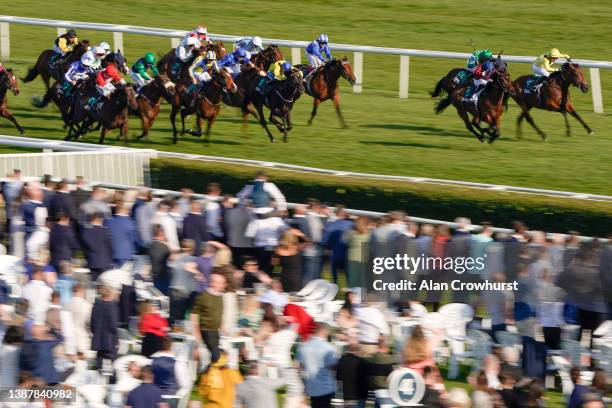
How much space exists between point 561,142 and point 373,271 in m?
8.44

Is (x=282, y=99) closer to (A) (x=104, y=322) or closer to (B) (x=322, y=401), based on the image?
(A) (x=104, y=322)

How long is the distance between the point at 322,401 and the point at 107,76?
1001 cm

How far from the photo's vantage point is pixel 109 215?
12.9m

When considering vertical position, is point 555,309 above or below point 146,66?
below

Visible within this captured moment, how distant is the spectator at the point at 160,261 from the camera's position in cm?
1188

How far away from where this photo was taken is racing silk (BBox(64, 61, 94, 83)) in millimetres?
19531

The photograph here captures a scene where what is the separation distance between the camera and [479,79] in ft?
62.2

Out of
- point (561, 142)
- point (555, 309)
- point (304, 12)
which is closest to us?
point (555, 309)

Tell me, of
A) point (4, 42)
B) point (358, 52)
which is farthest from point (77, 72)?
point (4, 42)

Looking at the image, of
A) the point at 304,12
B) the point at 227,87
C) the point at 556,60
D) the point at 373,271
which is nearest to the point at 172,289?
the point at 373,271

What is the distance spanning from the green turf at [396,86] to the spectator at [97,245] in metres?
5.52

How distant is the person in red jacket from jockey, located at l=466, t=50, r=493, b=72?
962 centimetres

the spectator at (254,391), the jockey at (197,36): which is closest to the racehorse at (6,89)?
the jockey at (197,36)

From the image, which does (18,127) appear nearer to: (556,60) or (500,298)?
(556,60)
